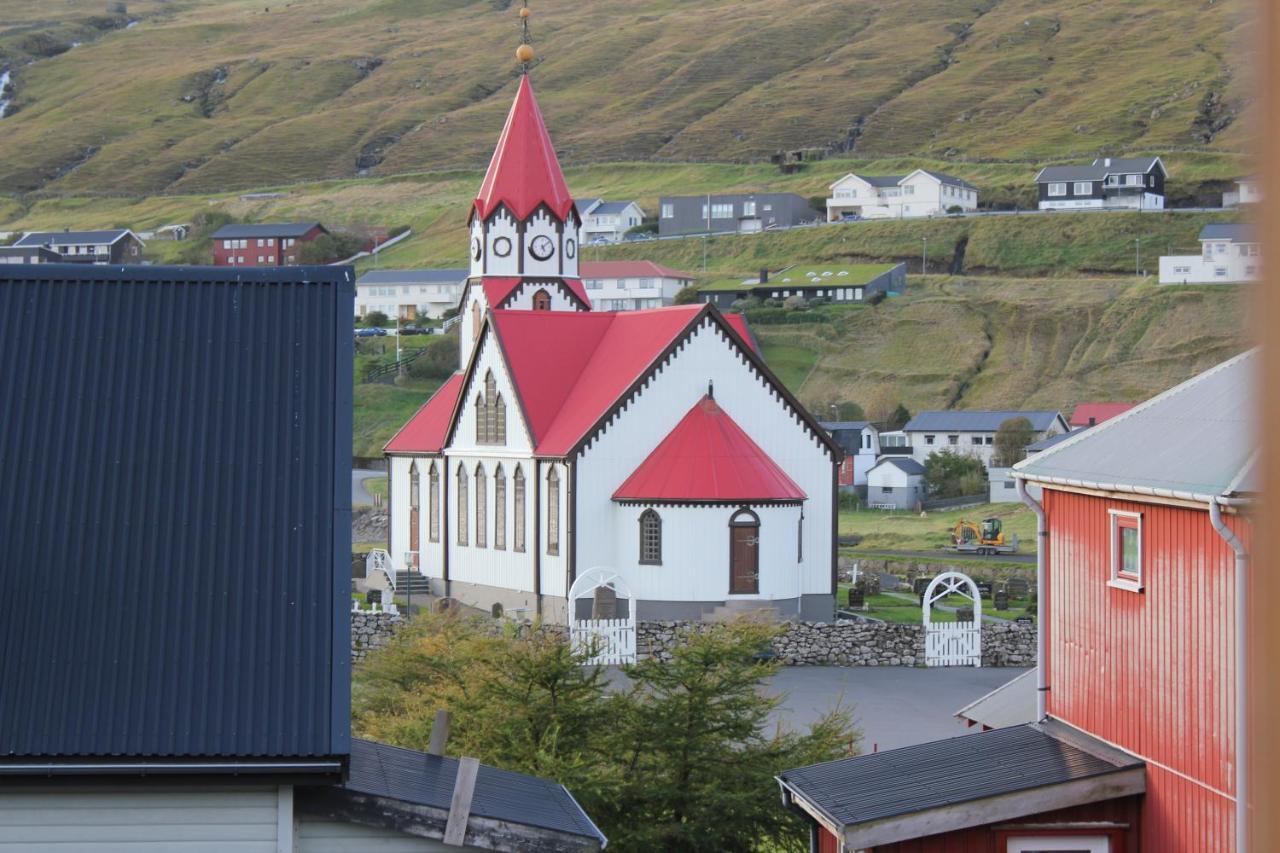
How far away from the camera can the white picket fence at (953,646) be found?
35625 millimetres

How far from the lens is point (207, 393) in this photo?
12.6 meters

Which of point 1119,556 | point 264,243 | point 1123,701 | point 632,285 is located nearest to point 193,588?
point 1123,701

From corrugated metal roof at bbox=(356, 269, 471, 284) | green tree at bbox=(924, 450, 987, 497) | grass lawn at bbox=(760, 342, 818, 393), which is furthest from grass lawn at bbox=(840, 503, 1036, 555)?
corrugated metal roof at bbox=(356, 269, 471, 284)

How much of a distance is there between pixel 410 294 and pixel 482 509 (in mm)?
82891

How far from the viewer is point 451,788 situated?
37.2 ft

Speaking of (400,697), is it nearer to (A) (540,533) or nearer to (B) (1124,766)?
(B) (1124,766)

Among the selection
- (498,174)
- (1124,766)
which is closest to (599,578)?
(498,174)

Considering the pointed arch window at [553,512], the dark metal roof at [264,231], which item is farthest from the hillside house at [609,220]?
the pointed arch window at [553,512]

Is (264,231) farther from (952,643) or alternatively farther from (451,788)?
(451,788)

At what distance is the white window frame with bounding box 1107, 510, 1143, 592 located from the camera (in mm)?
14469

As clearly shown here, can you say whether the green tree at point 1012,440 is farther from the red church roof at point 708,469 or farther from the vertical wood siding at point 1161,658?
the vertical wood siding at point 1161,658

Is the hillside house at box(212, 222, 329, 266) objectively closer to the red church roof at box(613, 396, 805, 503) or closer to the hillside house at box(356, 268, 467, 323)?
the hillside house at box(356, 268, 467, 323)

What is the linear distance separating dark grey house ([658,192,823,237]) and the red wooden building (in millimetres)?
129736

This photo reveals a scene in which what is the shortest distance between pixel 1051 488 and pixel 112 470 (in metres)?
8.84
